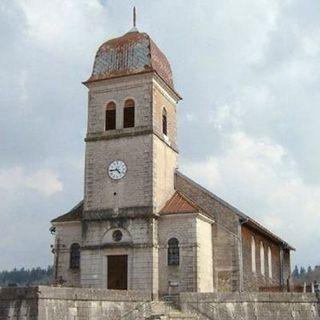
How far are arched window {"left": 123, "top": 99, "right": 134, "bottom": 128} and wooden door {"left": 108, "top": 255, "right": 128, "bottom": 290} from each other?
8.10 meters

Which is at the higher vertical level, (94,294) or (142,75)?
(142,75)

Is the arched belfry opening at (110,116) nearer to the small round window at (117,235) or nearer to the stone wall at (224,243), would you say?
the small round window at (117,235)

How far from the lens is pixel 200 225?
35.4 meters

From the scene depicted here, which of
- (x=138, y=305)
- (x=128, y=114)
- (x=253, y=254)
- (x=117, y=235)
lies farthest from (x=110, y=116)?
(x=138, y=305)

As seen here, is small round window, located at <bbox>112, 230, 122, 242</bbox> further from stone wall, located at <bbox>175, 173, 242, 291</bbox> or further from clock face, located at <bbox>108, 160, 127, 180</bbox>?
stone wall, located at <bbox>175, 173, 242, 291</bbox>

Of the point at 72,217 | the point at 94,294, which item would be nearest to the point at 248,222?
the point at 72,217

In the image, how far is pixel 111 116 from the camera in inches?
1507

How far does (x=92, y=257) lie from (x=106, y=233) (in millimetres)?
1607

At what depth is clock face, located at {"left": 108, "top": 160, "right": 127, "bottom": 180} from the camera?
36688mm

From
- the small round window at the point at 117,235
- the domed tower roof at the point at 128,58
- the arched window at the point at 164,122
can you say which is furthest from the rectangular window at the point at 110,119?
the small round window at the point at 117,235

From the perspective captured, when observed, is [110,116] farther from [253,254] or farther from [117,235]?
[253,254]

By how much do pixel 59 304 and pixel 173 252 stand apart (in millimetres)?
11719

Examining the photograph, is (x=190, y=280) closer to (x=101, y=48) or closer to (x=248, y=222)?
(x=248, y=222)

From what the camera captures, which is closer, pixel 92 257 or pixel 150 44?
pixel 92 257
